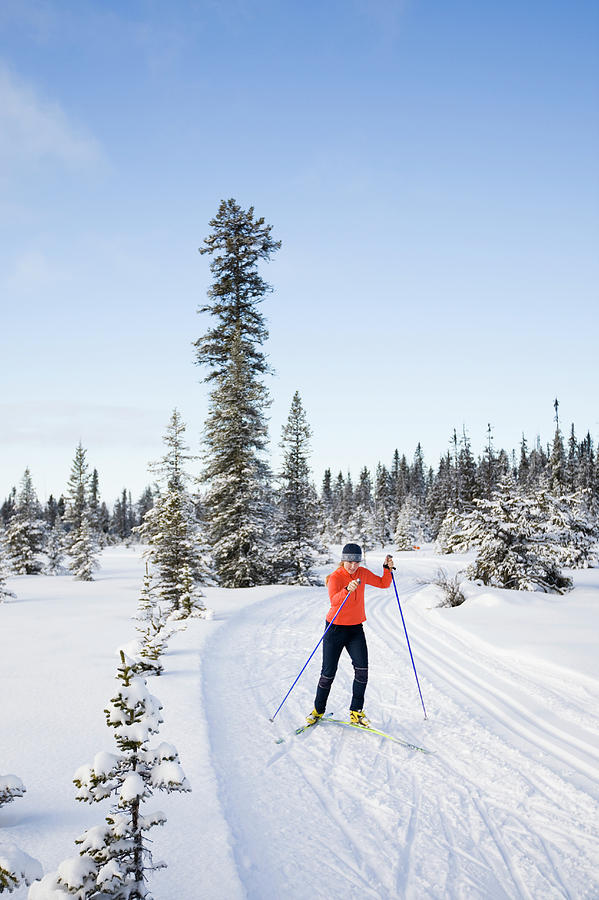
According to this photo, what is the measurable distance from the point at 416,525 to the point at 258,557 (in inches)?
1966

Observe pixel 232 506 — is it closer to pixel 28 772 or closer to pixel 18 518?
pixel 28 772

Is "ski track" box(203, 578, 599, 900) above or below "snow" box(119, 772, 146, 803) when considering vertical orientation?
below

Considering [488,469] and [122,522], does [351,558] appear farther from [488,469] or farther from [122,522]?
[122,522]

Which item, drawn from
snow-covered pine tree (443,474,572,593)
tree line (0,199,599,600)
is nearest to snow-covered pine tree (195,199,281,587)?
tree line (0,199,599,600)

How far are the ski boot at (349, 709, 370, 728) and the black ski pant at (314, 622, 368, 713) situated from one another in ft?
0.16

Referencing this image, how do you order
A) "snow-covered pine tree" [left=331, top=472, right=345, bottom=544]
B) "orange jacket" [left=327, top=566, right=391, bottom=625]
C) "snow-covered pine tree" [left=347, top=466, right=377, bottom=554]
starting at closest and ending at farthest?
"orange jacket" [left=327, top=566, right=391, bottom=625], "snow-covered pine tree" [left=347, top=466, right=377, bottom=554], "snow-covered pine tree" [left=331, top=472, right=345, bottom=544]

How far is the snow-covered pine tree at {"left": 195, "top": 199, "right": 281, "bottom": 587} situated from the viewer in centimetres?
2073

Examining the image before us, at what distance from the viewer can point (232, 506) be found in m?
20.5

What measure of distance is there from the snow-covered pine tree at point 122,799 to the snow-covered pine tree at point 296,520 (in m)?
20.4

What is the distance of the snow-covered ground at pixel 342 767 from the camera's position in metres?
3.21

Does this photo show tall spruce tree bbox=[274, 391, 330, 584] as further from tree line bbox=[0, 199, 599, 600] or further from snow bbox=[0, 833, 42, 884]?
snow bbox=[0, 833, 42, 884]

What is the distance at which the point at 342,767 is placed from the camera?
4.75 meters

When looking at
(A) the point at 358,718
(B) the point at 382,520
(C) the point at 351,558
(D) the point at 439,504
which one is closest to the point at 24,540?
(C) the point at 351,558

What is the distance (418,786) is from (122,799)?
325 centimetres
